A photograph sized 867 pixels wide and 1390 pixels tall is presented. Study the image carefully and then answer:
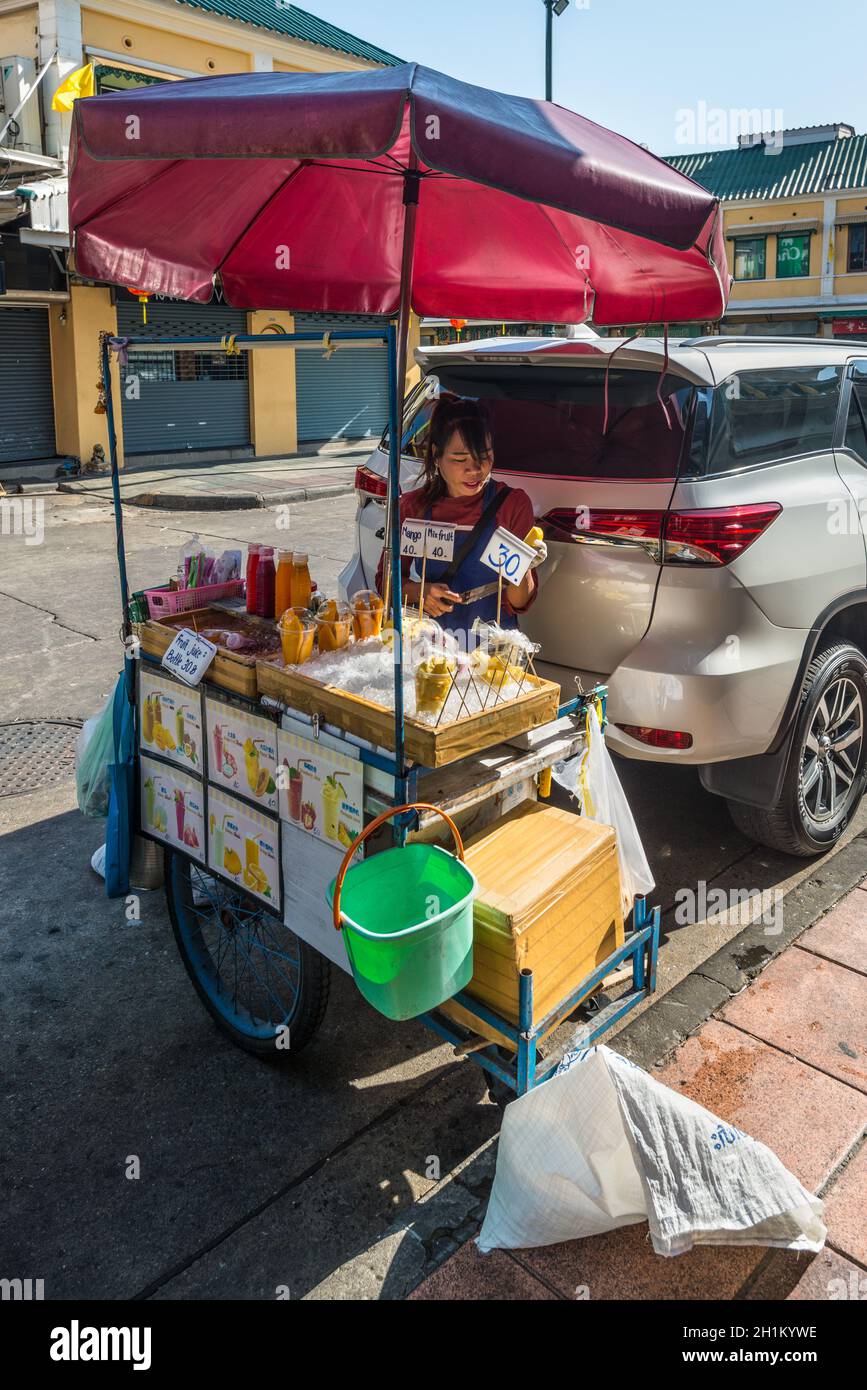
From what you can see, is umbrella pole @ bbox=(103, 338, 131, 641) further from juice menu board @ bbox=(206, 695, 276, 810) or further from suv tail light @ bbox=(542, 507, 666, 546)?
suv tail light @ bbox=(542, 507, 666, 546)

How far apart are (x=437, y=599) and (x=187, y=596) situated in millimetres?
895

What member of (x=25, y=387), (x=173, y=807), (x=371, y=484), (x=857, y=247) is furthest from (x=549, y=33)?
(x=857, y=247)

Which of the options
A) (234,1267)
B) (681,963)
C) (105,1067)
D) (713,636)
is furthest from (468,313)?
(234,1267)

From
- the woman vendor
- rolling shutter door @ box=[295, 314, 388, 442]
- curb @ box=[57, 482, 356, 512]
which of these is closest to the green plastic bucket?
the woman vendor

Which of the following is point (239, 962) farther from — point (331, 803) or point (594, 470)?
point (594, 470)

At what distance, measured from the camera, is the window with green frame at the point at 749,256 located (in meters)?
43.8

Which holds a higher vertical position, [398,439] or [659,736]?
[398,439]

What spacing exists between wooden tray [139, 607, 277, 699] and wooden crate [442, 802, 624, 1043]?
0.83 metres

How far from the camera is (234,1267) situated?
2633mm

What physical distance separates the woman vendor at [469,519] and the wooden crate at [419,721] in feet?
2.89

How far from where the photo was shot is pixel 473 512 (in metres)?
4.01

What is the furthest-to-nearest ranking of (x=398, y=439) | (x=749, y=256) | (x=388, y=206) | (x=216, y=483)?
(x=749, y=256), (x=216, y=483), (x=388, y=206), (x=398, y=439)
